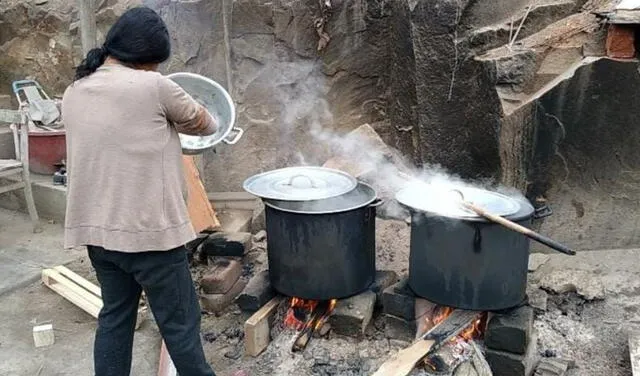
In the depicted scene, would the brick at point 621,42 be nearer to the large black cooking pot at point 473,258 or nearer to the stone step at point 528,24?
the stone step at point 528,24

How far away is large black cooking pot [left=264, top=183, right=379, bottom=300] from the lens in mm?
3666

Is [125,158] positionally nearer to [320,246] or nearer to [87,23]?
[320,246]

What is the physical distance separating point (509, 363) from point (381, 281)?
42.5 inches

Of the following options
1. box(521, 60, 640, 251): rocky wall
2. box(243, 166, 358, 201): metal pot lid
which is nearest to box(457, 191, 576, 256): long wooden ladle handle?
box(243, 166, 358, 201): metal pot lid

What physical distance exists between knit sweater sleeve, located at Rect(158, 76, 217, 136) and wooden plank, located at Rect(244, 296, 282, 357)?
1.42 m

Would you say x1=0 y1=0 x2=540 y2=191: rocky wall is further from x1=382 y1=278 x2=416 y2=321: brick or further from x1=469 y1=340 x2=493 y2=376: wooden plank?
x1=469 y1=340 x2=493 y2=376: wooden plank

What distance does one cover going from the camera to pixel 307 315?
400 cm

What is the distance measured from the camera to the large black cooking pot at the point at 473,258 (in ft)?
10.9

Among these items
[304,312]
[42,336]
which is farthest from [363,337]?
[42,336]

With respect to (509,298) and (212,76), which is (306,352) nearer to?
(509,298)

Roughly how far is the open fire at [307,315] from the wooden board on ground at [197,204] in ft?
4.03

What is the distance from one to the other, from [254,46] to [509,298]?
3789 millimetres

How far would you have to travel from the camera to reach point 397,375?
10.7ft

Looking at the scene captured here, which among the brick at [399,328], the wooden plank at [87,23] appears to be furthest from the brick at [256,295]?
the wooden plank at [87,23]
